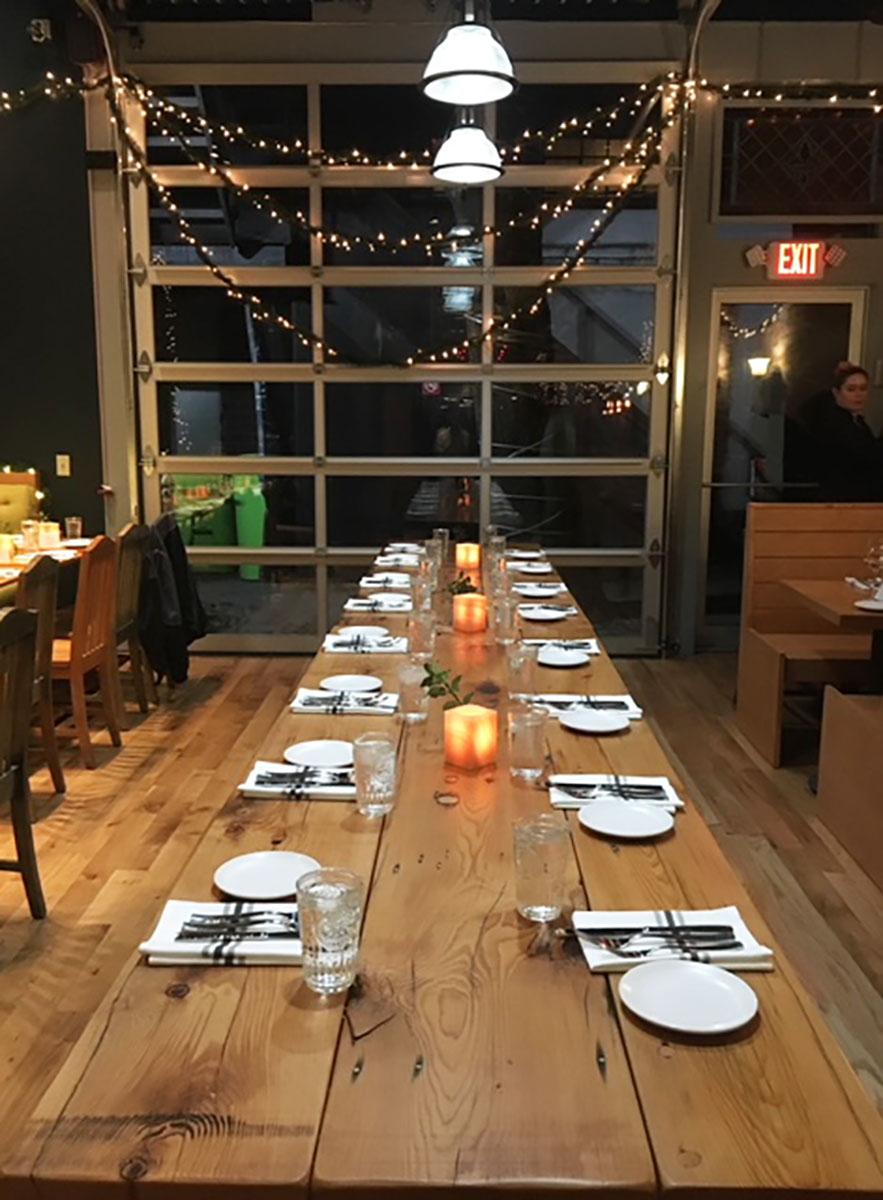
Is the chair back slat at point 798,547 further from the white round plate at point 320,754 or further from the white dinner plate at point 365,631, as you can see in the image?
the white round plate at point 320,754

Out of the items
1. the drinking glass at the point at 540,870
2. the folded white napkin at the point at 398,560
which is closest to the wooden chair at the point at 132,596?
the folded white napkin at the point at 398,560

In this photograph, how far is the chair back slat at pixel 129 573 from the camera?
5.09 metres

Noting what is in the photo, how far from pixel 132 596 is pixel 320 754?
11.0 feet

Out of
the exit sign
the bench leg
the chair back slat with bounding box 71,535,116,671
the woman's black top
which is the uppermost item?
the exit sign

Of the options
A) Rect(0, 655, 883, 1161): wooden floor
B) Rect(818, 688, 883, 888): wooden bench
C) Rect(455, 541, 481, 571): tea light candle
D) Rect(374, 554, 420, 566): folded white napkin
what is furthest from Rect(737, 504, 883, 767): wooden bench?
Rect(374, 554, 420, 566): folded white napkin

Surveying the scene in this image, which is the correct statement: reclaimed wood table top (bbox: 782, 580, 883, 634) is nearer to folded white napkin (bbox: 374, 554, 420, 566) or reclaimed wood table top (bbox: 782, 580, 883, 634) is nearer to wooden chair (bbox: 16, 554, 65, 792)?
folded white napkin (bbox: 374, 554, 420, 566)

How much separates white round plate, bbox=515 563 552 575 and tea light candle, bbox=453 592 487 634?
1.43 metres

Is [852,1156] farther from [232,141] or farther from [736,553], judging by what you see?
[232,141]

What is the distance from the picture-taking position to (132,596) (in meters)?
5.32

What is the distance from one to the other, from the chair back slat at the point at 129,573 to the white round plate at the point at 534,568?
71.7 inches

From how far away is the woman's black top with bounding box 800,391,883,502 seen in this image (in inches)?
225

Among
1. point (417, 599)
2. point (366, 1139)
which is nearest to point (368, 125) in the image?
point (417, 599)

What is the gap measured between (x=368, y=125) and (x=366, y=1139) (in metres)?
6.37

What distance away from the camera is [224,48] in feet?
20.8
